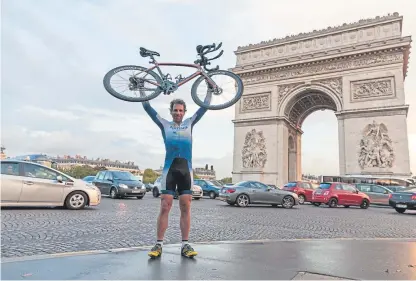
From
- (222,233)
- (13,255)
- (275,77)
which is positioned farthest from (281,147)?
(13,255)

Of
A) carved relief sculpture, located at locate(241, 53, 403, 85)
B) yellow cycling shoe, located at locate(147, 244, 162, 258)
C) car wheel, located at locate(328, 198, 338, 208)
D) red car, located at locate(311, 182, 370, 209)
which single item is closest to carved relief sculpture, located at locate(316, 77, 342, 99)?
carved relief sculpture, located at locate(241, 53, 403, 85)

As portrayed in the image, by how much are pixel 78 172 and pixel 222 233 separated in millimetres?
97472

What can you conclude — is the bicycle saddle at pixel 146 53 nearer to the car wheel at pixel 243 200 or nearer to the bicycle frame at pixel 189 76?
the bicycle frame at pixel 189 76

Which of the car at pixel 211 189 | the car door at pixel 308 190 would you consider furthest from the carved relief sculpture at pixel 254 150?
the car door at pixel 308 190

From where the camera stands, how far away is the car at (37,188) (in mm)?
9258

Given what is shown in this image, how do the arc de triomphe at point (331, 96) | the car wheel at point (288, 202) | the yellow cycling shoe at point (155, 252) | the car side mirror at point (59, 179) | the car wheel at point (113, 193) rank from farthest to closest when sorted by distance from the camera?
the arc de triomphe at point (331, 96) < the car wheel at point (113, 193) < the car wheel at point (288, 202) < the car side mirror at point (59, 179) < the yellow cycling shoe at point (155, 252)

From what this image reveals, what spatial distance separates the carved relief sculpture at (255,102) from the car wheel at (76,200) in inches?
958

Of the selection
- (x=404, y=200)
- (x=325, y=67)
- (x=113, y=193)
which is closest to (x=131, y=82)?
(x=113, y=193)

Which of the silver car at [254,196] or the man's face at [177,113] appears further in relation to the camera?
the silver car at [254,196]

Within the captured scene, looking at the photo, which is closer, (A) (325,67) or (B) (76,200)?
(B) (76,200)

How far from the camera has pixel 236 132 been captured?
109 feet

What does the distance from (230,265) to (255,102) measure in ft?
100

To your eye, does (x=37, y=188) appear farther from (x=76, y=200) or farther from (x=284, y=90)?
(x=284, y=90)

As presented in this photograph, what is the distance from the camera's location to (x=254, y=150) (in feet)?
103
